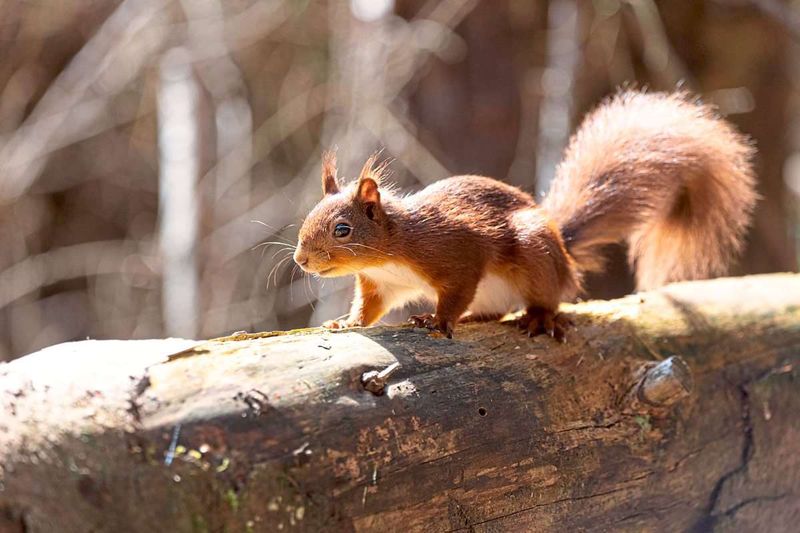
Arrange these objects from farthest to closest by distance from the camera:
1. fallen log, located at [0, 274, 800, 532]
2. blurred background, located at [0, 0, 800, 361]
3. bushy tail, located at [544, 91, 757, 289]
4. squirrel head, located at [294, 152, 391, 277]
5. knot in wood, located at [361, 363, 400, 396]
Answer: blurred background, located at [0, 0, 800, 361] < bushy tail, located at [544, 91, 757, 289] < squirrel head, located at [294, 152, 391, 277] < knot in wood, located at [361, 363, 400, 396] < fallen log, located at [0, 274, 800, 532]

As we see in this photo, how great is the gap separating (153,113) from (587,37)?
2598mm

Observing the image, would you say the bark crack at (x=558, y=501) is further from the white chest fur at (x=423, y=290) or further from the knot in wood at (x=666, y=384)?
the white chest fur at (x=423, y=290)

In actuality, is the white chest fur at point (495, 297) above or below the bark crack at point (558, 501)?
above

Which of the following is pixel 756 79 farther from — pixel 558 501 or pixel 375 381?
pixel 375 381

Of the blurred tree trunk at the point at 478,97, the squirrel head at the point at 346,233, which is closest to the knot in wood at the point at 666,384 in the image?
the squirrel head at the point at 346,233

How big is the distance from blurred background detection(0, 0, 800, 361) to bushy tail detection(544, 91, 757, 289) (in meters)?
0.74

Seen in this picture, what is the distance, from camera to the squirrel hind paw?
5.88 feet

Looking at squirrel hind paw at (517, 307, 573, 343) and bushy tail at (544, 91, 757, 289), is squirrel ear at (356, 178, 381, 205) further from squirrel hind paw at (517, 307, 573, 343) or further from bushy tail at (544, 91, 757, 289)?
bushy tail at (544, 91, 757, 289)

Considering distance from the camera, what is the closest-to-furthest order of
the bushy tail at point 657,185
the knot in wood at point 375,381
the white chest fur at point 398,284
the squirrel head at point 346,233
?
the knot in wood at point 375,381, the squirrel head at point 346,233, the white chest fur at point 398,284, the bushy tail at point 657,185

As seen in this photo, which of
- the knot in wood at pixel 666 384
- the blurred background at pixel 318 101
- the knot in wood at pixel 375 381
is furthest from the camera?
the blurred background at pixel 318 101

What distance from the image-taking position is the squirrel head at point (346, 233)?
177cm

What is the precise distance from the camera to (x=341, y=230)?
5.84 ft

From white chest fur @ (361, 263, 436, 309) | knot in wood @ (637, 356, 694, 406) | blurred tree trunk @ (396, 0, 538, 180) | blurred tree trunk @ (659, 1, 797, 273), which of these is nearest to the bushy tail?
white chest fur @ (361, 263, 436, 309)

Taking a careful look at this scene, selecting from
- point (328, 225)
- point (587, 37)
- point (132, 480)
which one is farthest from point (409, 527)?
point (587, 37)
